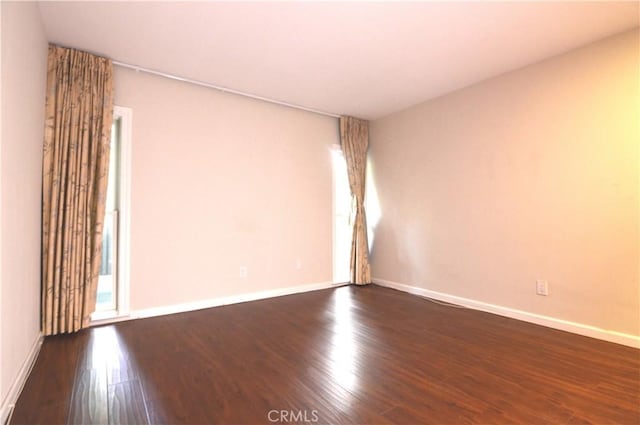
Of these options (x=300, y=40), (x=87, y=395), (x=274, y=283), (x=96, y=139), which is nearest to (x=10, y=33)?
(x=96, y=139)

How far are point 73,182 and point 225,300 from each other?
1.88m

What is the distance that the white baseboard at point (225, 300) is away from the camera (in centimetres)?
306

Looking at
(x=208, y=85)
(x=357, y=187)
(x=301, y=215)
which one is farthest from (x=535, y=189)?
(x=208, y=85)

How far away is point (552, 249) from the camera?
9.31ft

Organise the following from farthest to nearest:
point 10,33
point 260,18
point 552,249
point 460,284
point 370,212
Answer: point 370,212, point 460,284, point 552,249, point 260,18, point 10,33

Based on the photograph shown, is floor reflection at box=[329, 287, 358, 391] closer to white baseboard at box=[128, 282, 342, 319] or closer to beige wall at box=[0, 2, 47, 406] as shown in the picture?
white baseboard at box=[128, 282, 342, 319]

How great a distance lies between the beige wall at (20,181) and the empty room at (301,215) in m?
0.03

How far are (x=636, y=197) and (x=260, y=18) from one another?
322 cm

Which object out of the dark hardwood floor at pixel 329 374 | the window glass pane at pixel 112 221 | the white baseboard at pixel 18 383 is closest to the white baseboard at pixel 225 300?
the dark hardwood floor at pixel 329 374

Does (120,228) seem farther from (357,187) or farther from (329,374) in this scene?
(357,187)

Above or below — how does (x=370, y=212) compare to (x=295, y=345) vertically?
above

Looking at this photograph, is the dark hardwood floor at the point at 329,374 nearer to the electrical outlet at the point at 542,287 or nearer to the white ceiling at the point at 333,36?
the electrical outlet at the point at 542,287

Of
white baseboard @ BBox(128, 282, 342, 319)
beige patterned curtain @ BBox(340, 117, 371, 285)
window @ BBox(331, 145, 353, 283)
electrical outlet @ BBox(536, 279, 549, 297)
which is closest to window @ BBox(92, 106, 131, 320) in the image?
white baseboard @ BBox(128, 282, 342, 319)

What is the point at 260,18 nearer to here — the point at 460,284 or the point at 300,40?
the point at 300,40
